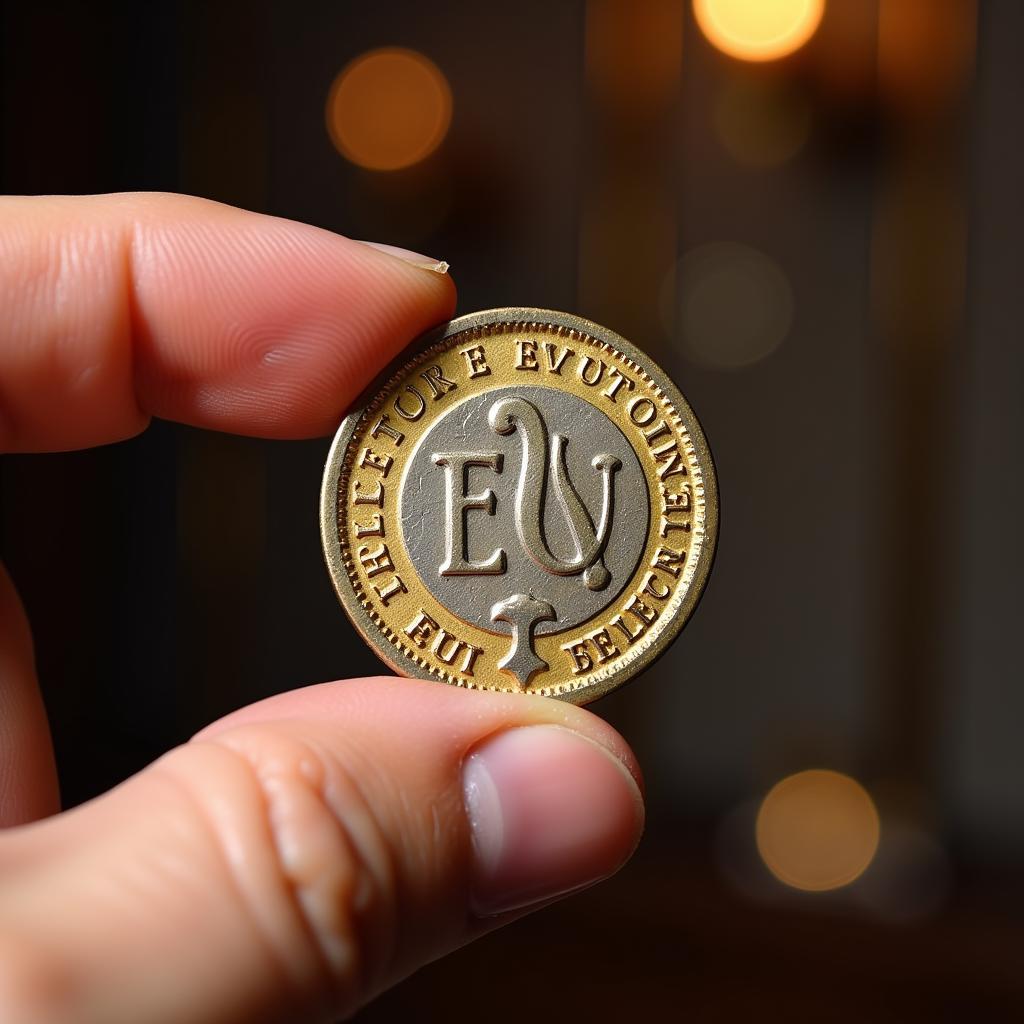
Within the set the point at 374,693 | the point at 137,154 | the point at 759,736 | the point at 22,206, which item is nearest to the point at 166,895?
the point at 374,693

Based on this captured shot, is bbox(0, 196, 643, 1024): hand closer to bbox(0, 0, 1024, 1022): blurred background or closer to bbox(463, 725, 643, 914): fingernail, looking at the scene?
bbox(463, 725, 643, 914): fingernail

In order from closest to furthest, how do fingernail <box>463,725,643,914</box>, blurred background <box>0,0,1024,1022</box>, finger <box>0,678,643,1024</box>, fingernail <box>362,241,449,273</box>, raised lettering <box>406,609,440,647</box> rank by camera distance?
finger <box>0,678,643,1024</box> → fingernail <box>463,725,643,914</box> → raised lettering <box>406,609,440,647</box> → fingernail <box>362,241,449,273</box> → blurred background <box>0,0,1024,1022</box>

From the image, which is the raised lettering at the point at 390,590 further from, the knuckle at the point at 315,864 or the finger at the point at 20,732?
the finger at the point at 20,732

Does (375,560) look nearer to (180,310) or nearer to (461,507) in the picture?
(461,507)

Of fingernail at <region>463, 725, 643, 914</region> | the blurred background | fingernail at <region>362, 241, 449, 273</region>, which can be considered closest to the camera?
fingernail at <region>463, 725, 643, 914</region>

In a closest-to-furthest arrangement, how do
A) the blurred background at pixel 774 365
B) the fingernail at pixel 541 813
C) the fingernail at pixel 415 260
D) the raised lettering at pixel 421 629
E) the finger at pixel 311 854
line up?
1. the finger at pixel 311 854
2. the fingernail at pixel 541 813
3. the raised lettering at pixel 421 629
4. the fingernail at pixel 415 260
5. the blurred background at pixel 774 365

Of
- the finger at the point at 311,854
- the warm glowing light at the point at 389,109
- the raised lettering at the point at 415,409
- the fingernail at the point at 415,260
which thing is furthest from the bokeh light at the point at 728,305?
the finger at the point at 311,854

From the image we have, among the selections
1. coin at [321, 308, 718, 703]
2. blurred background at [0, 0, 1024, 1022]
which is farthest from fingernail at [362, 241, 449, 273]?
blurred background at [0, 0, 1024, 1022]
